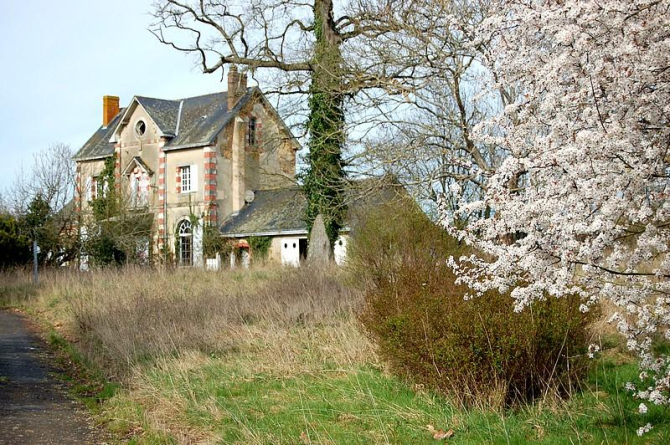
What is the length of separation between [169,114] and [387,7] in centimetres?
3001

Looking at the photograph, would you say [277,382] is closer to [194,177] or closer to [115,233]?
[115,233]

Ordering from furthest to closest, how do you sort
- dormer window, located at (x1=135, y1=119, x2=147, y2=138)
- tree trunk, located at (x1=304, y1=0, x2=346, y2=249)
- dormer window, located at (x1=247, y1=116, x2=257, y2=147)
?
dormer window, located at (x1=135, y1=119, x2=147, y2=138) < dormer window, located at (x1=247, y1=116, x2=257, y2=147) < tree trunk, located at (x1=304, y1=0, x2=346, y2=249)

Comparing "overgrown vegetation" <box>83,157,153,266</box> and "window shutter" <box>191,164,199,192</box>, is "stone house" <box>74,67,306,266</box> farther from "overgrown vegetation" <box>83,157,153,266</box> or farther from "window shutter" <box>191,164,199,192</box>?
"overgrown vegetation" <box>83,157,153,266</box>

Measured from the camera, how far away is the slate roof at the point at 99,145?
47.2 m

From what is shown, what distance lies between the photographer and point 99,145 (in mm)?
48531

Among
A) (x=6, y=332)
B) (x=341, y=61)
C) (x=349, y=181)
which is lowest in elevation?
(x=6, y=332)

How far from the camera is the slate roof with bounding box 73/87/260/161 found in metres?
41.3

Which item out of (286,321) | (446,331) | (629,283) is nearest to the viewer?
(629,283)

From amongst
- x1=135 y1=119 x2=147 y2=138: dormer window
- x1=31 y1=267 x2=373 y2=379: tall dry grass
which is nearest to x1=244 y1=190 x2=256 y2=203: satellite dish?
x1=135 y1=119 x2=147 y2=138: dormer window

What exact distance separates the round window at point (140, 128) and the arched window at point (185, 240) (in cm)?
651

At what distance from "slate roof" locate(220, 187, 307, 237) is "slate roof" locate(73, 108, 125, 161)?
1090 cm

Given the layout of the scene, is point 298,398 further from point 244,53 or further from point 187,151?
point 187,151

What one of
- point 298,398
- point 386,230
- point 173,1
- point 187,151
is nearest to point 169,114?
point 187,151

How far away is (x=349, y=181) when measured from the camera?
18156 mm
